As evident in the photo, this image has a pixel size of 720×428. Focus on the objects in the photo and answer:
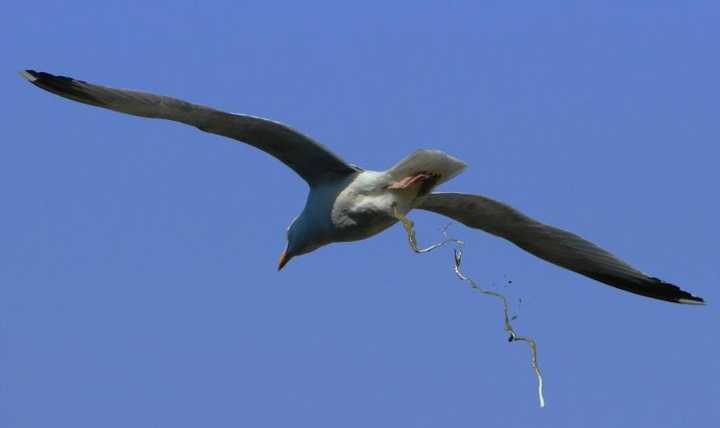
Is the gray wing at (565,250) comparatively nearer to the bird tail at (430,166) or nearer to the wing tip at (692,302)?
the wing tip at (692,302)

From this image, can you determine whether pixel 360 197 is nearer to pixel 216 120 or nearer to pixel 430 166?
pixel 430 166

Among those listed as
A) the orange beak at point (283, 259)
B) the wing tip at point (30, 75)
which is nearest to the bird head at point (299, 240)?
the orange beak at point (283, 259)

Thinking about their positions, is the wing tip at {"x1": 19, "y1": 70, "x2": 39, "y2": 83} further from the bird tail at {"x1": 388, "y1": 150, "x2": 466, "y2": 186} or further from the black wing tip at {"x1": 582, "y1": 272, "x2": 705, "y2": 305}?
the black wing tip at {"x1": 582, "y1": 272, "x2": 705, "y2": 305}

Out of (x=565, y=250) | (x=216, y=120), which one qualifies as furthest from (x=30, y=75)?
(x=565, y=250)

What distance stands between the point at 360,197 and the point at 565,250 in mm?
2232

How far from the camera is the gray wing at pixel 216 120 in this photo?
935 cm

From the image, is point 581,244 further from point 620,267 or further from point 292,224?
point 292,224

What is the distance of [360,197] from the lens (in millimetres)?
10062

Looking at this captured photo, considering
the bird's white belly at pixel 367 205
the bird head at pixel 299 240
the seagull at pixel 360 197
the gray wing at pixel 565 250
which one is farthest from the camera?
the gray wing at pixel 565 250

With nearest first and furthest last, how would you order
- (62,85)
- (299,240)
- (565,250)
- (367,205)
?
(62,85) → (367,205) → (299,240) → (565,250)

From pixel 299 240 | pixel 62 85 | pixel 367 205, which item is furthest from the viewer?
pixel 299 240

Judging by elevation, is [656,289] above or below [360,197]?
above

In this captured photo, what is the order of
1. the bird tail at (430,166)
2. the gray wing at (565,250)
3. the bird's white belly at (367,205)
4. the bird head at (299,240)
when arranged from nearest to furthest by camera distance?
the bird tail at (430,166) < the bird's white belly at (367,205) < the bird head at (299,240) < the gray wing at (565,250)

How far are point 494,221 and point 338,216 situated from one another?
64.4 inches
